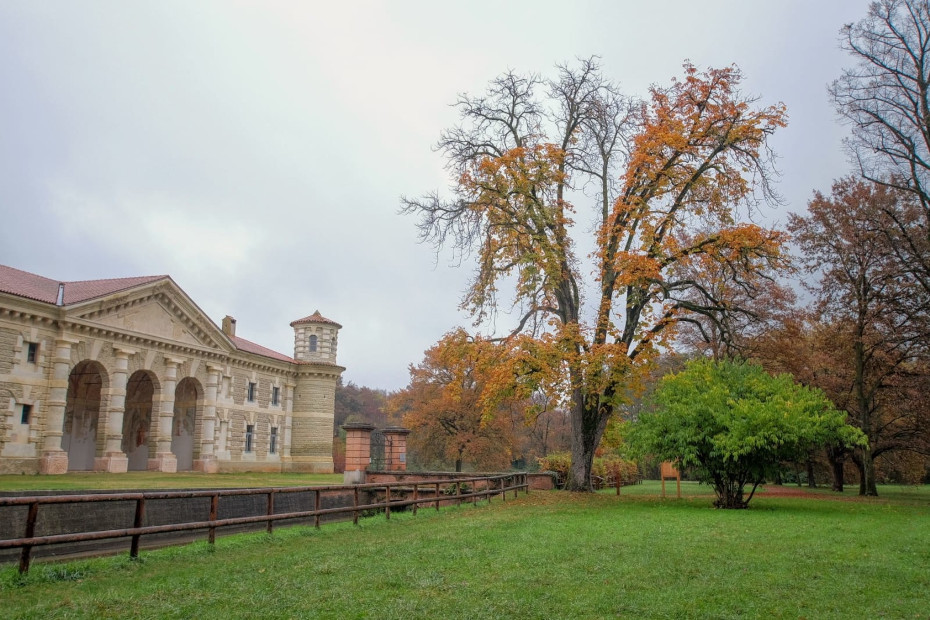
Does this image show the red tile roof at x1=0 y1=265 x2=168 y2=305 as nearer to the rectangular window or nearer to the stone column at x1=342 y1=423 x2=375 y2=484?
the rectangular window

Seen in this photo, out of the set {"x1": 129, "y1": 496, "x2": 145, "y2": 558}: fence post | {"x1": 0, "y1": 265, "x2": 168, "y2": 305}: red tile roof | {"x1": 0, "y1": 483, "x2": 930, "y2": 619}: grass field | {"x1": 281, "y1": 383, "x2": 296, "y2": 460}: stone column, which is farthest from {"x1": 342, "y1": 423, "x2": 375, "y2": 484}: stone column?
{"x1": 281, "y1": 383, "x2": 296, "y2": 460}: stone column

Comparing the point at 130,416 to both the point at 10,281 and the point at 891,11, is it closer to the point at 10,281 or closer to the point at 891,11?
the point at 10,281

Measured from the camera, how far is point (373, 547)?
9.83m

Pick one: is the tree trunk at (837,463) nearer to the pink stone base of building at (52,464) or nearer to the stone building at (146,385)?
the stone building at (146,385)

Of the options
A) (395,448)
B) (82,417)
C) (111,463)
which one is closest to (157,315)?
(82,417)

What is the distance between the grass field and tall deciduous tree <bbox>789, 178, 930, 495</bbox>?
14.3 m

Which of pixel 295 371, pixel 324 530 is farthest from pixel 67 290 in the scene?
pixel 324 530

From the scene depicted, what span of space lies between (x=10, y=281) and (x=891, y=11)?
34937 millimetres

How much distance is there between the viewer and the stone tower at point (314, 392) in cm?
4538

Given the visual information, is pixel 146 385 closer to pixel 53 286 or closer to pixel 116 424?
pixel 116 424

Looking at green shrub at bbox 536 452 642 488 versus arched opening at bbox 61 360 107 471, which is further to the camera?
arched opening at bbox 61 360 107 471

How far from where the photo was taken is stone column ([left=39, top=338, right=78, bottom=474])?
27.4 m

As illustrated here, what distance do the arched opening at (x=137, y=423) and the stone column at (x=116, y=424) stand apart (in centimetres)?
716

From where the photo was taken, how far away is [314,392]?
46.4m
